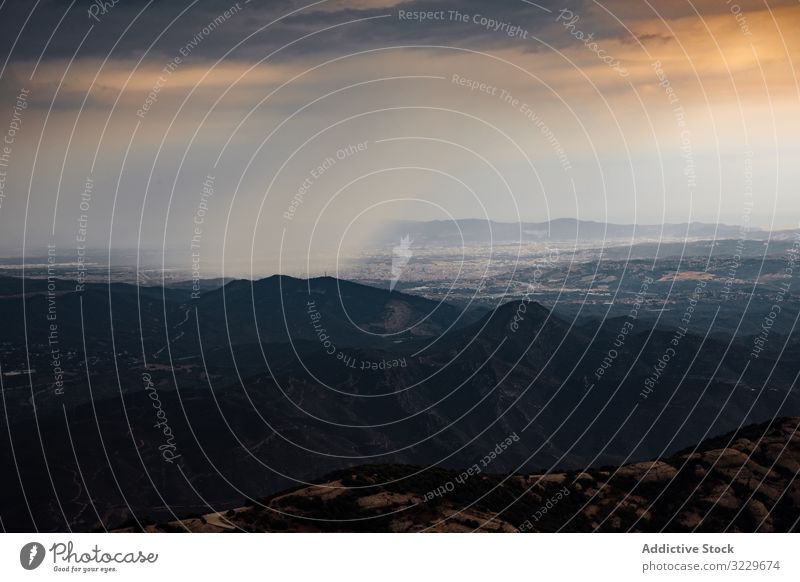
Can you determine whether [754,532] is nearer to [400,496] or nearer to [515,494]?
[515,494]

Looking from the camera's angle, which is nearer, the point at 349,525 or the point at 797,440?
the point at 349,525

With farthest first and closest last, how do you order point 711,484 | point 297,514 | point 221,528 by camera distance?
point 711,484 < point 297,514 < point 221,528
